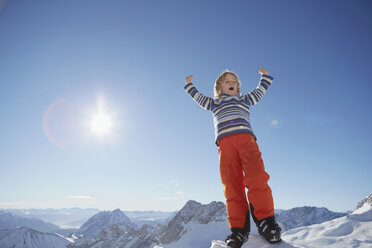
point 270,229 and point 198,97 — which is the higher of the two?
point 198,97

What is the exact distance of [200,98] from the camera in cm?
468

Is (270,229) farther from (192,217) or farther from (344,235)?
(192,217)

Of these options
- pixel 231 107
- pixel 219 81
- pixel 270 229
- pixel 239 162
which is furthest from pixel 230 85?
pixel 270 229

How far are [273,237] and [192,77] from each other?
382 centimetres

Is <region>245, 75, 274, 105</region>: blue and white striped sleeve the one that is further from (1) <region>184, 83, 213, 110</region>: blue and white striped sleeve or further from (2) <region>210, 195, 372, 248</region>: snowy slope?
(2) <region>210, 195, 372, 248</region>: snowy slope

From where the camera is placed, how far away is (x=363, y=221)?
4.10 meters

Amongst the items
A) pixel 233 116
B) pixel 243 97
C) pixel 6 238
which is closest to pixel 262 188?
pixel 233 116

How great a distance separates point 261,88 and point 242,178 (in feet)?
7.24

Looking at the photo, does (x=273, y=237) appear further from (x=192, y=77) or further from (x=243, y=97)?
(x=192, y=77)

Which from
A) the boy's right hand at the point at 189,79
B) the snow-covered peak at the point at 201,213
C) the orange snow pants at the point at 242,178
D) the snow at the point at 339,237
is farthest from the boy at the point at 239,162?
the snow-covered peak at the point at 201,213

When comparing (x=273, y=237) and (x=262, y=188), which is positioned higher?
(x=262, y=188)

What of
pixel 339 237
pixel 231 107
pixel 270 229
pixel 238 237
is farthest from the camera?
pixel 231 107

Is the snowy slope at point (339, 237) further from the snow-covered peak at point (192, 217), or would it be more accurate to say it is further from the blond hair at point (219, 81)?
the snow-covered peak at point (192, 217)

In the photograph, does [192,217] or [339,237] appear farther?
[192,217]
